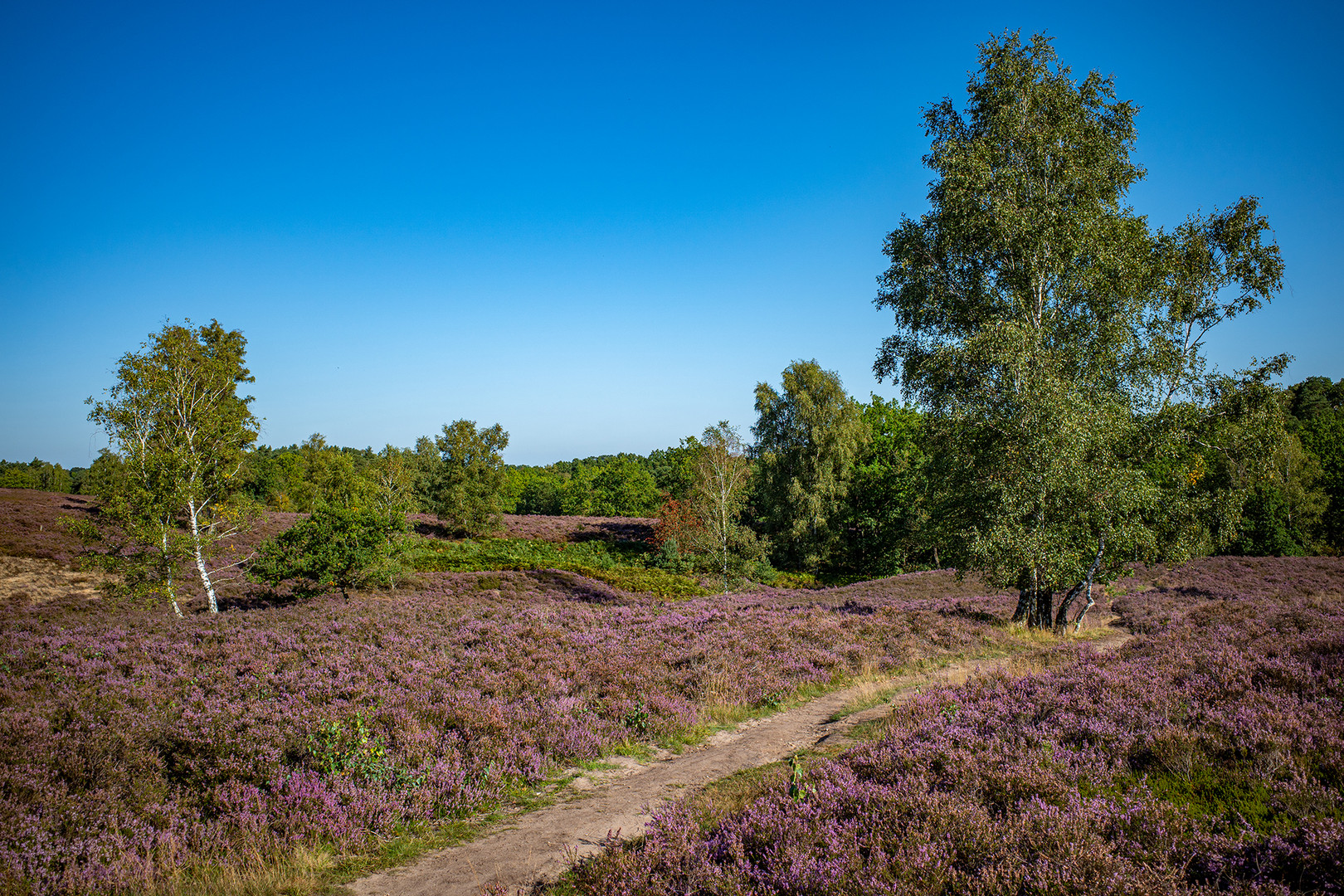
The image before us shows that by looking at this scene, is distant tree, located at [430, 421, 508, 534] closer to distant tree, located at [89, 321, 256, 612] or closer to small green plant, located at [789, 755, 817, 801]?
distant tree, located at [89, 321, 256, 612]

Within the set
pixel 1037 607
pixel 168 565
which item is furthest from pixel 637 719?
pixel 168 565

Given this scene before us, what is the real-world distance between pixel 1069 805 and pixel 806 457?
41.5 m

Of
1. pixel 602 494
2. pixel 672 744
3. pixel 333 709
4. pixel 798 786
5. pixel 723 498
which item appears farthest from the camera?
pixel 602 494

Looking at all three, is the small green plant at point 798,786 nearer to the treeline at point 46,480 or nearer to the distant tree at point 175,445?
the distant tree at point 175,445

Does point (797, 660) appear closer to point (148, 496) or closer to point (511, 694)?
point (511, 694)

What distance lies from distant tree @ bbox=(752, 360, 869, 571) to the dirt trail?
33.8m

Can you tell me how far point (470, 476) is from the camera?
51469 millimetres

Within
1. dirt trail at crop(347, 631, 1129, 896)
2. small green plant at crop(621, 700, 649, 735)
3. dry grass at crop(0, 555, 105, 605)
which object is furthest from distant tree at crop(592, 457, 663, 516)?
dirt trail at crop(347, 631, 1129, 896)

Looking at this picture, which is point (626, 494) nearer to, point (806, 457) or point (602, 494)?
point (602, 494)

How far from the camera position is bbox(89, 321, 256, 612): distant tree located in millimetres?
18672

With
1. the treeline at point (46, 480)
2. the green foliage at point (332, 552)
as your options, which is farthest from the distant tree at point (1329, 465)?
the treeline at point (46, 480)

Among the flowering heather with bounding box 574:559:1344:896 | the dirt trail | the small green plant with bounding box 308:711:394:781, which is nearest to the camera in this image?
the flowering heather with bounding box 574:559:1344:896

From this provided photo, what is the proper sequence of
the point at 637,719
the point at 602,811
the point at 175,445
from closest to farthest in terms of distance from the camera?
the point at 602,811, the point at 637,719, the point at 175,445

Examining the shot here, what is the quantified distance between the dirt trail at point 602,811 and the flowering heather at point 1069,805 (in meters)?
0.78
